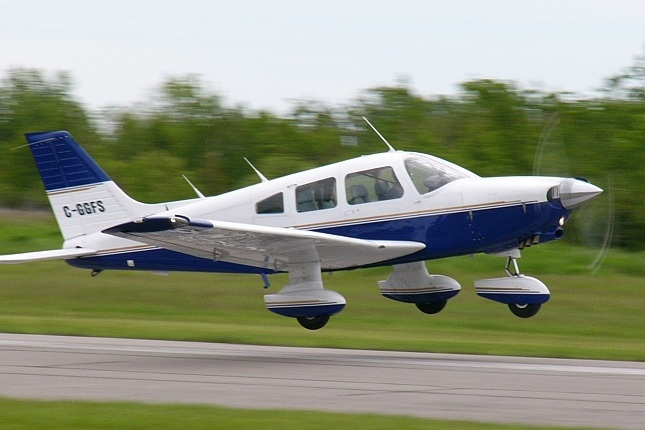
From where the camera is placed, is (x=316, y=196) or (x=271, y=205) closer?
(x=316, y=196)

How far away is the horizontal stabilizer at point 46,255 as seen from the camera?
14383 mm

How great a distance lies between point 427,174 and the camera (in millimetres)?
13695

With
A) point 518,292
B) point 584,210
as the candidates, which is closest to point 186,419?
point 518,292

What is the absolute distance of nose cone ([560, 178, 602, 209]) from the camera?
41.9 ft

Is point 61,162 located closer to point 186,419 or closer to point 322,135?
point 186,419

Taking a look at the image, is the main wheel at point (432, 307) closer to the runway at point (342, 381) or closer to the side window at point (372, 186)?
the runway at point (342, 381)

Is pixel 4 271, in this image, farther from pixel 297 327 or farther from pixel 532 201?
pixel 532 201

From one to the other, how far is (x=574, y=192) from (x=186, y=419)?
20.9 ft

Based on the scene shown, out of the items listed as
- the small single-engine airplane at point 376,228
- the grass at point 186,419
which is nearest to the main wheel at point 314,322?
the small single-engine airplane at point 376,228

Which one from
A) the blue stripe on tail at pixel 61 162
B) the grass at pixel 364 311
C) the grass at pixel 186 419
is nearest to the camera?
the grass at pixel 186 419

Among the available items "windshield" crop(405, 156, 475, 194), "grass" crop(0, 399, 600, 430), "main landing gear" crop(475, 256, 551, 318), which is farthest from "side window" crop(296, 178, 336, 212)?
"grass" crop(0, 399, 600, 430)

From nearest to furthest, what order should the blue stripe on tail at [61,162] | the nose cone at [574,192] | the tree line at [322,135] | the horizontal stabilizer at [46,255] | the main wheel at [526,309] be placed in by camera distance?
1. the nose cone at [574,192]
2. the main wheel at [526,309]
3. the horizontal stabilizer at [46,255]
4. the blue stripe on tail at [61,162]
5. the tree line at [322,135]

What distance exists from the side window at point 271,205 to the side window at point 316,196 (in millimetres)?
256

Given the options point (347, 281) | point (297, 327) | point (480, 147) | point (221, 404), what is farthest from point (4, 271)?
point (221, 404)
